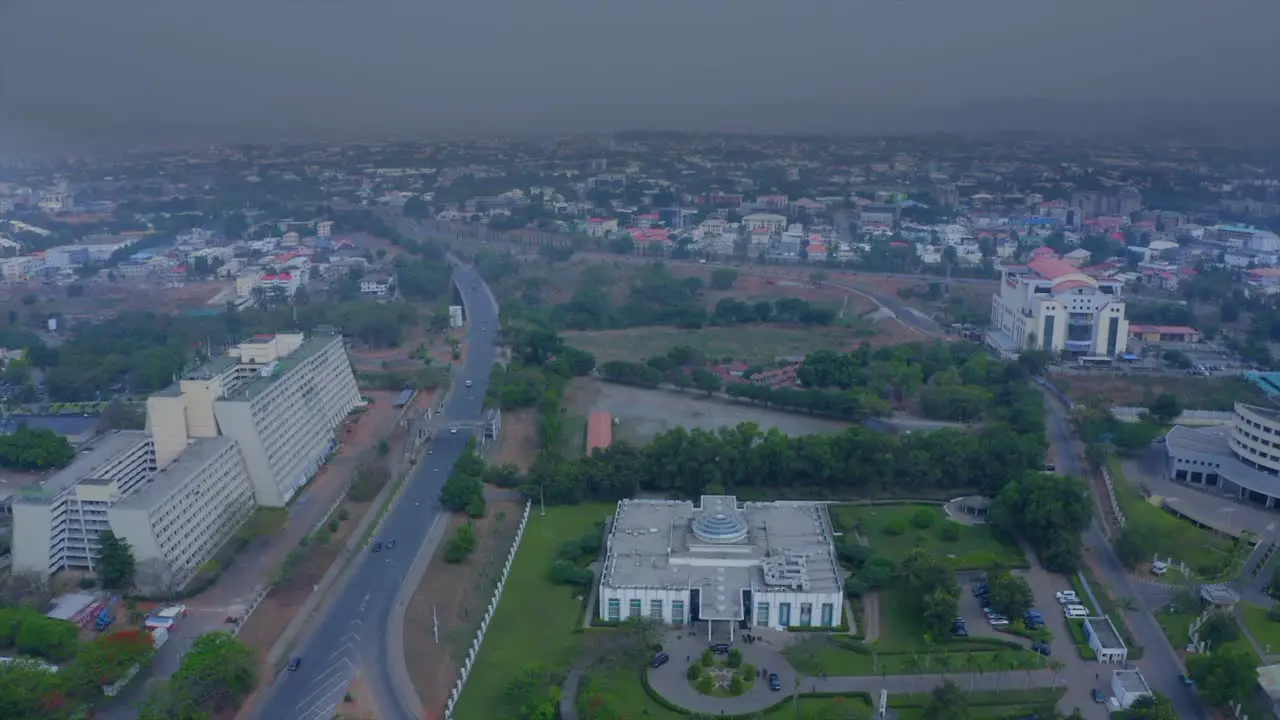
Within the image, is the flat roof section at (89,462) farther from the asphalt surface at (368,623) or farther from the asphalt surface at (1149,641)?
the asphalt surface at (1149,641)

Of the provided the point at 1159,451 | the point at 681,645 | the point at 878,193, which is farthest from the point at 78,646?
the point at 878,193

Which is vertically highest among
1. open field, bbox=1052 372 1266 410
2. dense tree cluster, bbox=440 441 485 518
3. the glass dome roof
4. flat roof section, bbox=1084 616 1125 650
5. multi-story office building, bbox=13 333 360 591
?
multi-story office building, bbox=13 333 360 591

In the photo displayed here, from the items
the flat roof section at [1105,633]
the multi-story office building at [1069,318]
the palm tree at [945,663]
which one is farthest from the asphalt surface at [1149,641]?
the multi-story office building at [1069,318]

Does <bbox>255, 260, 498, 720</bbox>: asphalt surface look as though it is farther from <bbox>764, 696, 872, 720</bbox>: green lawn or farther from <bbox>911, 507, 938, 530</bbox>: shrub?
<bbox>911, 507, 938, 530</bbox>: shrub

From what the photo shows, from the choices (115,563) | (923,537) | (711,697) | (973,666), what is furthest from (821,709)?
(115,563)

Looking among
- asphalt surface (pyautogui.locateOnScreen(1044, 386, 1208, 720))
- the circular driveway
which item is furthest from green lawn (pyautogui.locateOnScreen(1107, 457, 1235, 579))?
the circular driveway

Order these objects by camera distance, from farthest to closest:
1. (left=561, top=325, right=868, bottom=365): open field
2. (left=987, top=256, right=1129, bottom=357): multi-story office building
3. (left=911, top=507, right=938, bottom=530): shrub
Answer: (left=561, top=325, right=868, bottom=365): open field
(left=987, top=256, right=1129, bottom=357): multi-story office building
(left=911, top=507, right=938, bottom=530): shrub
